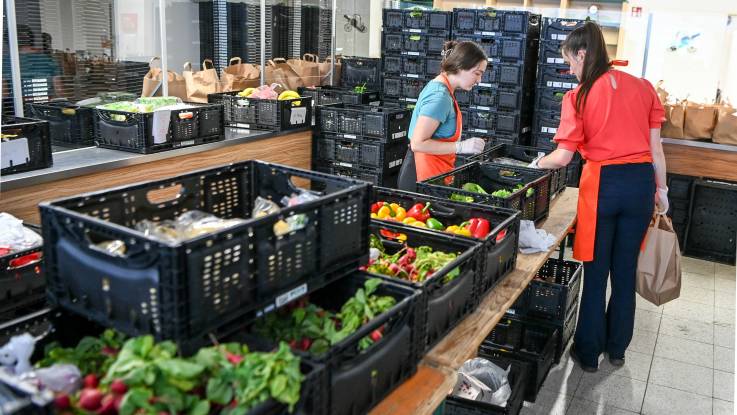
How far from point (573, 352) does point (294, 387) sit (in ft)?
9.49

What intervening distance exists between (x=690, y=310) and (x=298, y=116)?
3334 mm

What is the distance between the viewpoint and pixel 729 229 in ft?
19.1

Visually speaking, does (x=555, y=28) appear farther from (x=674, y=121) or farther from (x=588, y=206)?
(x=588, y=206)

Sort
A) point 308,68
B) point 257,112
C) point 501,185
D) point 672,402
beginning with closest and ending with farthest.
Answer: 1. point 672,402
2. point 501,185
3. point 257,112
4. point 308,68

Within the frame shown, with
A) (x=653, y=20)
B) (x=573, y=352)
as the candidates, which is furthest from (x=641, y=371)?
(x=653, y=20)

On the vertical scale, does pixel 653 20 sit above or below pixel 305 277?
above

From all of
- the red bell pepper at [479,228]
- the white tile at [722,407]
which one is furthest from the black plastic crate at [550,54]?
the red bell pepper at [479,228]

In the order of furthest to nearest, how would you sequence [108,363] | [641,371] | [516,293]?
[641,371] → [516,293] → [108,363]

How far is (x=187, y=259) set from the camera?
139 centimetres

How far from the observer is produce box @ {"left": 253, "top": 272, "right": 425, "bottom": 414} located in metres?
1.54

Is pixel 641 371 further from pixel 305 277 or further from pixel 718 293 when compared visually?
pixel 305 277

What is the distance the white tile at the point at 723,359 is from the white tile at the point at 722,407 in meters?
0.41

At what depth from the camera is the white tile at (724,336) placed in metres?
4.23

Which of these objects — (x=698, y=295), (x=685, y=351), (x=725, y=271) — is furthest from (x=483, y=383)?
(x=725, y=271)
